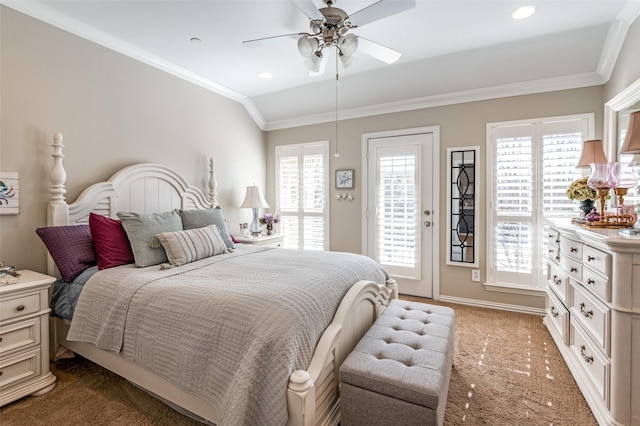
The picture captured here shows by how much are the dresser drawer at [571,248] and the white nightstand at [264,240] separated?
3051mm

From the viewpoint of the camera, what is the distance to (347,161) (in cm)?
428

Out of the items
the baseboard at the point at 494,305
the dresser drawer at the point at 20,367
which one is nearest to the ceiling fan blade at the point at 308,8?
the dresser drawer at the point at 20,367

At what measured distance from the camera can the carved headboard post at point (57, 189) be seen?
2.37m

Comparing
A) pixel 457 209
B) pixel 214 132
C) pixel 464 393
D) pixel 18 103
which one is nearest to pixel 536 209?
pixel 457 209

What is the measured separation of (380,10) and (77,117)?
102 inches

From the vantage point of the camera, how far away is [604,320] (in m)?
1.65

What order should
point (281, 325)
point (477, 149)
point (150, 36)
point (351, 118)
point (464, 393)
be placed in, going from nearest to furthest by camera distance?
point (281, 325)
point (464, 393)
point (150, 36)
point (477, 149)
point (351, 118)

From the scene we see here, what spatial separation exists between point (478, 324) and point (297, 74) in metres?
3.36

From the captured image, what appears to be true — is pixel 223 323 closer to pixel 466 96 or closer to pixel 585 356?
pixel 585 356

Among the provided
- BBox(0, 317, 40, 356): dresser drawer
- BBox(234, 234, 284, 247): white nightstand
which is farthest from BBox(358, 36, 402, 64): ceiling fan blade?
BBox(0, 317, 40, 356): dresser drawer

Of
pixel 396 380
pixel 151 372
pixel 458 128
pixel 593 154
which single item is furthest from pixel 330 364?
pixel 458 128

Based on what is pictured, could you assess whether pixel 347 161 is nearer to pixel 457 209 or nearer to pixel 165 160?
pixel 457 209

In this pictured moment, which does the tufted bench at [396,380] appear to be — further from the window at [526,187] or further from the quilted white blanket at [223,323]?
the window at [526,187]

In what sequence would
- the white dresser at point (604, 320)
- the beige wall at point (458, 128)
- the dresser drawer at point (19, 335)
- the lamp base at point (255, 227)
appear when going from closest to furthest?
1. the white dresser at point (604, 320)
2. the dresser drawer at point (19, 335)
3. the beige wall at point (458, 128)
4. the lamp base at point (255, 227)
